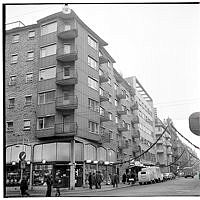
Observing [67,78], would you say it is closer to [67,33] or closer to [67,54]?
[67,54]

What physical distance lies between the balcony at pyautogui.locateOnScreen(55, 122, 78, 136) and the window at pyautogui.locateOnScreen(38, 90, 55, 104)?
2.86 ft

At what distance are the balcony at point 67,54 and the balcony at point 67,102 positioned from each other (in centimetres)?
97

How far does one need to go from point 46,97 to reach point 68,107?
0.94 metres

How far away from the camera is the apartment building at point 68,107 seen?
6.77 m

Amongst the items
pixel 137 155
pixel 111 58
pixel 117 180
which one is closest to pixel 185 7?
pixel 111 58

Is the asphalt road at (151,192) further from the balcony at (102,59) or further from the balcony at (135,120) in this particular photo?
the balcony at (135,120)

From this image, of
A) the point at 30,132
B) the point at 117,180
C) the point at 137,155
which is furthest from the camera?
the point at 137,155

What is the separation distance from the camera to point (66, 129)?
766 centimetres

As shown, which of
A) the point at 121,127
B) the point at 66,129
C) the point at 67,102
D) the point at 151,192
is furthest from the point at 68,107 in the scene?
the point at 151,192

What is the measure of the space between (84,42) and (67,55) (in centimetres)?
55

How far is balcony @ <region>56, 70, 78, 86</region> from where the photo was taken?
25.3ft

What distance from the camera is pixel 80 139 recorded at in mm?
7516

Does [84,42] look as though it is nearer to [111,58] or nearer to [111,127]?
[111,58]

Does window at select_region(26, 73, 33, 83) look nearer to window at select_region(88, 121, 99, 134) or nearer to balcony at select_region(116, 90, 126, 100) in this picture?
window at select_region(88, 121, 99, 134)
